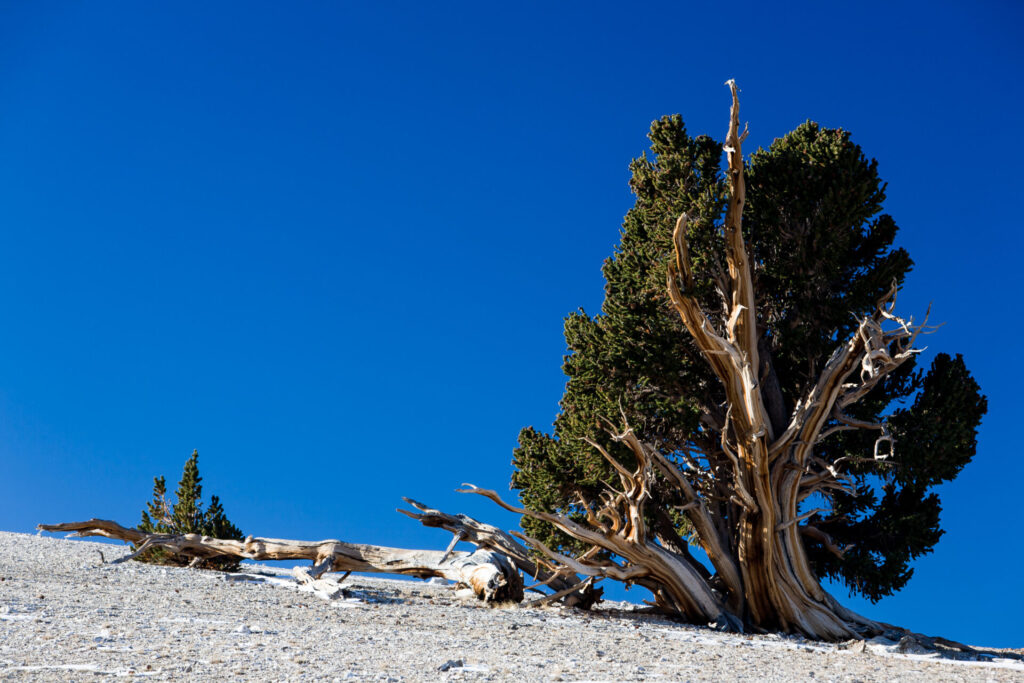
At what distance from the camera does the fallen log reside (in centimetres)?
1317

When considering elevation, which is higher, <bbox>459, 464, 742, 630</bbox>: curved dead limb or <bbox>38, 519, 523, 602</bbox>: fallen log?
<bbox>459, 464, 742, 630</bbox>: curved dead limb

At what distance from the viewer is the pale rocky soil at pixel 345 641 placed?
6281 mm

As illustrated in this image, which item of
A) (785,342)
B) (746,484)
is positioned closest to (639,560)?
(746,484)

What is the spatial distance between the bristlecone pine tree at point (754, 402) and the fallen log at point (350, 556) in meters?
0.89

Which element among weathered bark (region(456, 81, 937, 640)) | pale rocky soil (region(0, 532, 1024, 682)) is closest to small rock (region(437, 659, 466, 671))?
pale rocky soil (region(0, 532, 1024, 682))

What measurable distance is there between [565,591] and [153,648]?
7577mm

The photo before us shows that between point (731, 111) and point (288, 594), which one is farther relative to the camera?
point (731, 111)

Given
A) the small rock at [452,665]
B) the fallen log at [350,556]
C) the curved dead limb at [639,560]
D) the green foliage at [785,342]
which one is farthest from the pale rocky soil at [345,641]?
the green foliage at [785,342]

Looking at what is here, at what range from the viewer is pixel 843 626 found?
1319 centimetres

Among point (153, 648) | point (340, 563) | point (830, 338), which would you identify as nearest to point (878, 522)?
point (830, 338)

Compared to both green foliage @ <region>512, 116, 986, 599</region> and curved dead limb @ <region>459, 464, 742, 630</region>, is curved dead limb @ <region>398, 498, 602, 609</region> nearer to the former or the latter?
curved dead limb @ <region>459, 464, 742, 630</region>

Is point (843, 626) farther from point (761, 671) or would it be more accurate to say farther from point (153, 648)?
point (153, 648)

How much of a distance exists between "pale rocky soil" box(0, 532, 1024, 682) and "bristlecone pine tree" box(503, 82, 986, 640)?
4.95 ft

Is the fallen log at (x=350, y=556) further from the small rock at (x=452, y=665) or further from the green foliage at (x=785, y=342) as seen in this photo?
the small rock at (x=452, y=665)
